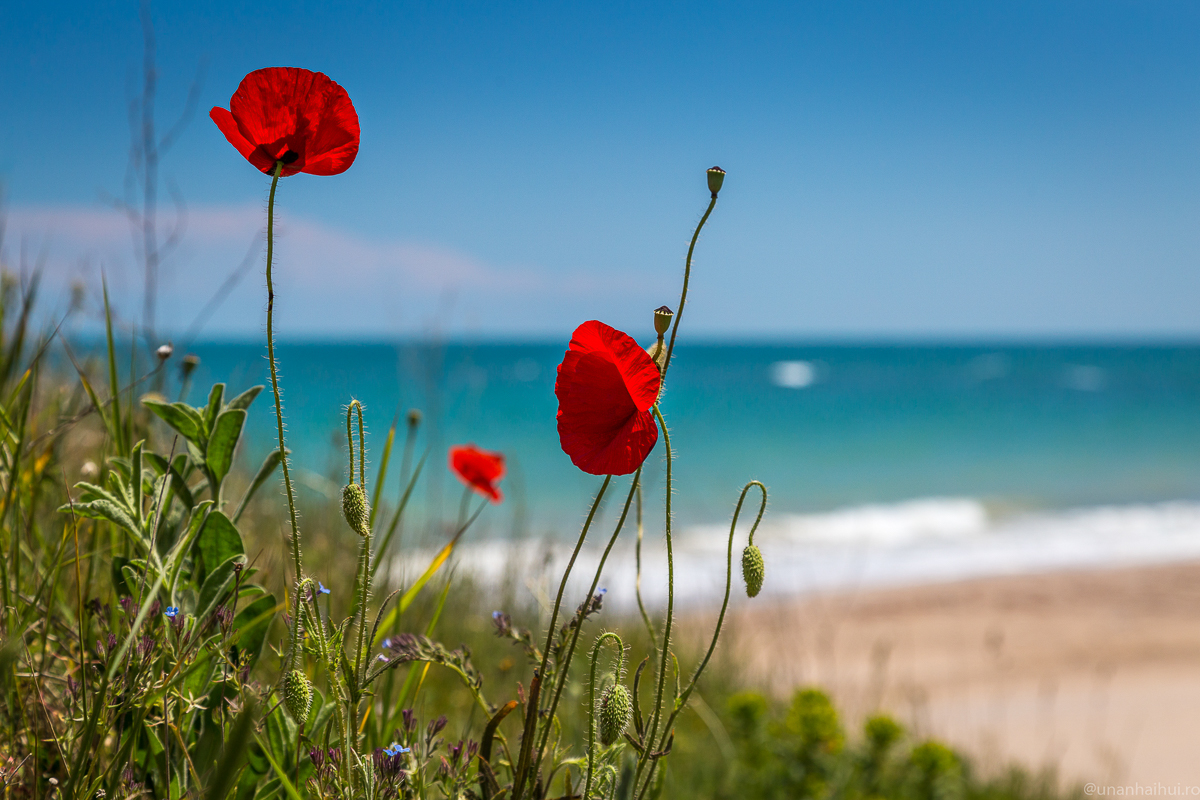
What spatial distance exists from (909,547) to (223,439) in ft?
37.7

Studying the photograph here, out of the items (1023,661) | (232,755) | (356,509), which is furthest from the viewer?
(1023,661)

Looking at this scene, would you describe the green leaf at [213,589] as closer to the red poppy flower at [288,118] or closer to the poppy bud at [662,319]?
the red poppy flower at [288,118]

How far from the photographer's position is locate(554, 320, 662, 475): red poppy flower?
29.8 inches

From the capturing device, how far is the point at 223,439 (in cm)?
115

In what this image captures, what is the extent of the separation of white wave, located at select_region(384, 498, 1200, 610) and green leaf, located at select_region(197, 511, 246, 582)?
4719mm

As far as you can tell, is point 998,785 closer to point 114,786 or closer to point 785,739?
point 785,739

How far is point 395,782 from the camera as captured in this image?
0.86 metres

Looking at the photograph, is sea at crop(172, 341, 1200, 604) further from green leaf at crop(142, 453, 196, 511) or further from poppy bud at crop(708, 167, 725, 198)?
poppy bud at crop(708, 167, 725, 198)

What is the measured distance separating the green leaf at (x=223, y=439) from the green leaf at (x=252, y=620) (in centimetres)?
19

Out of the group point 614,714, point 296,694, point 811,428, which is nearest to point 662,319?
point 614,714

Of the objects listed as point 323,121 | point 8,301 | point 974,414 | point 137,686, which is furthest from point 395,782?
point 974,414

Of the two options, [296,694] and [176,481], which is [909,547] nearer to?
[176,481]

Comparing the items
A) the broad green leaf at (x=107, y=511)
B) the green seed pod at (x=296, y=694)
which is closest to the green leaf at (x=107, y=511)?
the broad green leaf at (x=107, y=511)

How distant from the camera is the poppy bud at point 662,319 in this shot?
2.67 ft
